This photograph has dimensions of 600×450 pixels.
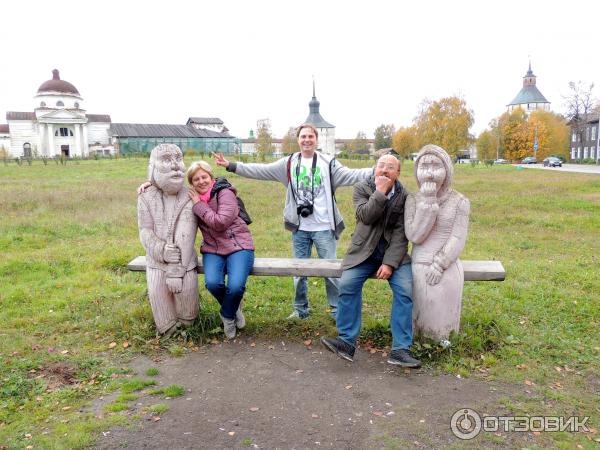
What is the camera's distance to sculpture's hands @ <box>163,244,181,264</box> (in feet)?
13.9

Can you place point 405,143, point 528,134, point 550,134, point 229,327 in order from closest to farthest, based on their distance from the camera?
point 229,327 → point 528,134 → point 550,134 → point 405,143

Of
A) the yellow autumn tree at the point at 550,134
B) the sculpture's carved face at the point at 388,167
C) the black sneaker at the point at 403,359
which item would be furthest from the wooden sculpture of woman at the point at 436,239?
the yellow autumn tree at the point at 550,134

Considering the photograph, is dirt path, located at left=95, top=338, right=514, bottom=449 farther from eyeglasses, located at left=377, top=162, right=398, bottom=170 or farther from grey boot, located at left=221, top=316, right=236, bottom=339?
eyeglasses, located at left=377, top=162, right=398, bottom=170

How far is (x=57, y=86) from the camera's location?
5903cm

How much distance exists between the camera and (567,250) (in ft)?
25.8

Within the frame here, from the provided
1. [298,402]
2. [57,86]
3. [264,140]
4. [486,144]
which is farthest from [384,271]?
[57,86]

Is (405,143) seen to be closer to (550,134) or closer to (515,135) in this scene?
(515,135)

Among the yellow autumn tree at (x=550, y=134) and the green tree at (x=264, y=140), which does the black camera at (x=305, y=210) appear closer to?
the green tree at (x=264, y=140)

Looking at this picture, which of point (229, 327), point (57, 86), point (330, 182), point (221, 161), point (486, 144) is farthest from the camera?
point (57, 86)

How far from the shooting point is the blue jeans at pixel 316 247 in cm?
456

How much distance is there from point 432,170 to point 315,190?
1111 mm

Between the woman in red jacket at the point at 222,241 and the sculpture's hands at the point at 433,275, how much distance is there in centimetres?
154

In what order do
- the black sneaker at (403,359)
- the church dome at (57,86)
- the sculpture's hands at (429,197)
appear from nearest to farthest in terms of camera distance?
the black sneaker at (403,359) → the sculpture's hands at (429,197) → the church dome at (57,86)

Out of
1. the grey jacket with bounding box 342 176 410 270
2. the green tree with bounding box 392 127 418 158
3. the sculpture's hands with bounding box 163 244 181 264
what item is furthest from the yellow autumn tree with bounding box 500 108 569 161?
the sculpture's hands with bounding box 163 244 181 264
